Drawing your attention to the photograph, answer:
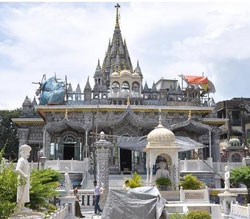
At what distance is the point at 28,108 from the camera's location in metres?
34.0

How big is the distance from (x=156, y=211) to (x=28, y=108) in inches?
959

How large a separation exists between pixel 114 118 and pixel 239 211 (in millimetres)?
16916

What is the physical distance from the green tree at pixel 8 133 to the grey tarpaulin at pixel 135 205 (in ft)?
122


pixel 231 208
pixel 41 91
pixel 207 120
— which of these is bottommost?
pixel 231 208

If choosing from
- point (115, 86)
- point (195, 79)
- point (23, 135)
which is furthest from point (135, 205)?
point (195, 79)

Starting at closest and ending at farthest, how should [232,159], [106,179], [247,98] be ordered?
[106,179]
[232,159]
[247,98]

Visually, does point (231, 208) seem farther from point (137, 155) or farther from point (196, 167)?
point (137, 155)

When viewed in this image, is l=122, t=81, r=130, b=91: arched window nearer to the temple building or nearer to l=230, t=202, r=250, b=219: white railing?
the temple building

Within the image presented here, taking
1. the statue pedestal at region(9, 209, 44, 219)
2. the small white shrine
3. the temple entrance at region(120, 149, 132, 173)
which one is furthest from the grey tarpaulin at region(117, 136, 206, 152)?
the statue pedestal at region(9, 209, 44, 219)

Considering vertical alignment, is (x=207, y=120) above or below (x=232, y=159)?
above

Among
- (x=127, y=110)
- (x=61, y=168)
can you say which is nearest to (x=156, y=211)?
(x=61, y=168)

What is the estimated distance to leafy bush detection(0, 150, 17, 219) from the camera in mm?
9377

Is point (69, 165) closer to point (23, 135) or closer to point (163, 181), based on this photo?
point (163, 181)

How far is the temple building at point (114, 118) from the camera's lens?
1152 inches
